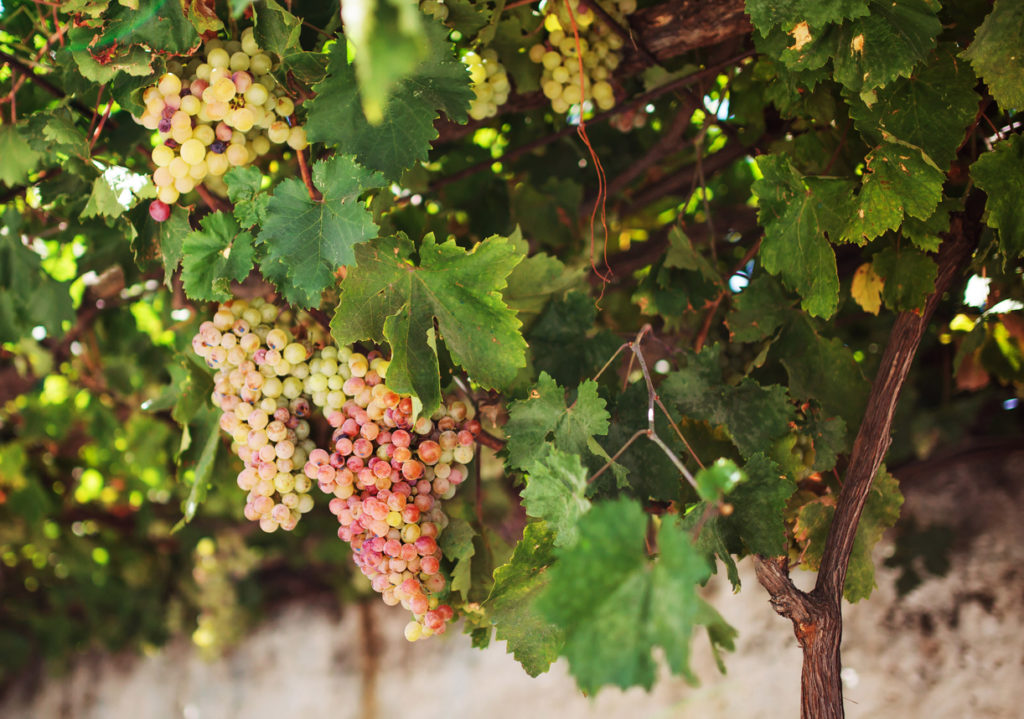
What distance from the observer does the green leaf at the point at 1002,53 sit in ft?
2.95

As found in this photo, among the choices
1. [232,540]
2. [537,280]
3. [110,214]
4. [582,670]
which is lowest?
[232,540]

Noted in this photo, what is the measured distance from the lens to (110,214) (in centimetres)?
108

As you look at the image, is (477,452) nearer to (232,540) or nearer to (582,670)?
(582,670)

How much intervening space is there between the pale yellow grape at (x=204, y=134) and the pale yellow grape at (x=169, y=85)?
0.05 metres

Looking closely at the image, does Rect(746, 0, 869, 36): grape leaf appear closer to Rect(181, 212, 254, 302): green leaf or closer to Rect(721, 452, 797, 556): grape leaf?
Rect(721, 452, 797, 556): grape leaf

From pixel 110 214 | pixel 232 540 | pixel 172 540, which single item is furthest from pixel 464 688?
pixel 110 214

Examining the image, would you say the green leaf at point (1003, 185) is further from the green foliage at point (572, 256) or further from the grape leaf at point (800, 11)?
the grape leaf at point (800, 11)

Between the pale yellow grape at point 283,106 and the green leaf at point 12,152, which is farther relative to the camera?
the green leaf at point 12,152

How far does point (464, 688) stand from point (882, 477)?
185 centimetres

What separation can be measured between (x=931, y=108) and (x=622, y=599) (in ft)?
2.50

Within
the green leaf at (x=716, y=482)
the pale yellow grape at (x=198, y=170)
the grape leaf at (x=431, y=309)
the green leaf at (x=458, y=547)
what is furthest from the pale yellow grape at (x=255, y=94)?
the green leaf at (x=716, y=482)

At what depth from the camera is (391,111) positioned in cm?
90

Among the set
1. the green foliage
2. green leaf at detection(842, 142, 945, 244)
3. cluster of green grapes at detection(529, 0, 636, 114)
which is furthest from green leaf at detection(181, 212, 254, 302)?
green leaf at detection(842, 142, 945, 244)

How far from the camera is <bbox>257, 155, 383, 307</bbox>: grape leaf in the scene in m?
0.89
